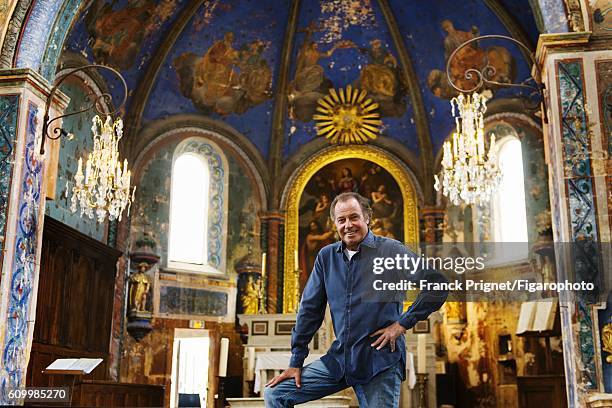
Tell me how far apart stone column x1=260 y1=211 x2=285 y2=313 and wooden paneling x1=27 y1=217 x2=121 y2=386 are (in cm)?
343

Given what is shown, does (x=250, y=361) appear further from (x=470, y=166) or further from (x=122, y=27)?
(x=122, y=27)

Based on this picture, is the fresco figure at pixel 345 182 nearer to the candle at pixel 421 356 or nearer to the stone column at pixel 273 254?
the stone column at pixel 273 254

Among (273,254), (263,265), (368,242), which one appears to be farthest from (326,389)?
(273,254)

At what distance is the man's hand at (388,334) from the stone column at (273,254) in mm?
11841

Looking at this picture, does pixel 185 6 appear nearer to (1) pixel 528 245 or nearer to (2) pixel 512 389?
(1) pixel 528 245

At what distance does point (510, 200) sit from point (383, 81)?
3.75 m

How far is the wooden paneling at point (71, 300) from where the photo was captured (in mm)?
10656

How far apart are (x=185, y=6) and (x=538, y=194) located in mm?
7579

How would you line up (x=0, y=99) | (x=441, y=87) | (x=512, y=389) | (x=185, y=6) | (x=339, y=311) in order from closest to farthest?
(x=339, y=311) < (x=0, y=99) < (x=512, y=389) < (x=185, y=6) < (x=441, y=87)

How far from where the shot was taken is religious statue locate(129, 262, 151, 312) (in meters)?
13.8

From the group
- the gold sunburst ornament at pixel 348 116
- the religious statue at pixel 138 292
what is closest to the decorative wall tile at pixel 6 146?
the religious statue at pixel 138 292

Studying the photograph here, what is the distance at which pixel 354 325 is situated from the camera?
363 centimetres

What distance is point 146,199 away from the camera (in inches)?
581

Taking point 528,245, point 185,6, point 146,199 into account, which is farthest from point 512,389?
point 185,6
